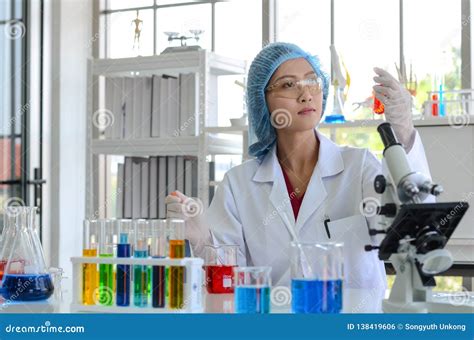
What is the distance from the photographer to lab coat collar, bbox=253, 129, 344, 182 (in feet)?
7.94

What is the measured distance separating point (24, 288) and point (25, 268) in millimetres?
50

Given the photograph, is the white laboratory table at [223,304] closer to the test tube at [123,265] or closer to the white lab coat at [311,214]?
the test tube at [123,265]

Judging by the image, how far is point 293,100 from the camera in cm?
246

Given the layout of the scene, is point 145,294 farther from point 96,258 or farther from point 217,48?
point 217,48

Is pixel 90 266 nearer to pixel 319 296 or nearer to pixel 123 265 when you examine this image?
pixel 123 265

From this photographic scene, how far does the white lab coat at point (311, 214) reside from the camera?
2312 mm

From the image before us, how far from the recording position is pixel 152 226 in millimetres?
1622

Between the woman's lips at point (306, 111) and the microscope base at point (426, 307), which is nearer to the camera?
the microscope base at point (426, 307)

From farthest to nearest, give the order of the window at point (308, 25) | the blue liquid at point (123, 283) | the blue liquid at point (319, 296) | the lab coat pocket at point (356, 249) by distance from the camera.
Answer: the window at point (308, 25) → the lab coat pocket at point (356, 249) → the blue liquid at point (123, 283) → the blue liquid at point (319, 296)

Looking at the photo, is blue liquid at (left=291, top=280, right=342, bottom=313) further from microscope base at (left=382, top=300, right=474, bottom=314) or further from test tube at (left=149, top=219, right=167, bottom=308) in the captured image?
test tube at (left=149, top=219, right=167, bottom=308)

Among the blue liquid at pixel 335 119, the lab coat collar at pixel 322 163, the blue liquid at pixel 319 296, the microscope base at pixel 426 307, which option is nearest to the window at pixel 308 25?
the blue liquid at pixel 335 119

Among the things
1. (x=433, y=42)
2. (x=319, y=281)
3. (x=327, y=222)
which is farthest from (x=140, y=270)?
(x=433, y=42)
